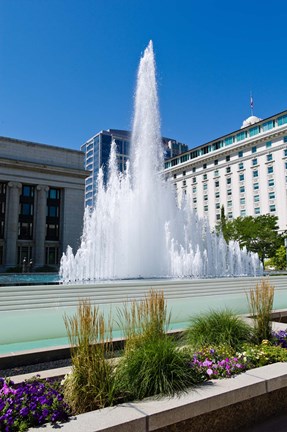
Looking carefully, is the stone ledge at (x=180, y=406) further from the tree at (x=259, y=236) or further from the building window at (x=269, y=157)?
the building window at (x=269, y=157)

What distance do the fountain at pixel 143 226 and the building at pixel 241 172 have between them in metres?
36.0

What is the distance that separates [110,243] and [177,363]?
1924 centimetres

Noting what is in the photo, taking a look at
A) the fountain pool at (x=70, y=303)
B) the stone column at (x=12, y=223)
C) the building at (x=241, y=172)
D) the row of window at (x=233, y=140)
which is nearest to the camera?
the fountain pool at (x=70, y=303)

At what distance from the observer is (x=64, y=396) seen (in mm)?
3291

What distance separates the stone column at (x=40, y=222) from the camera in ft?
146

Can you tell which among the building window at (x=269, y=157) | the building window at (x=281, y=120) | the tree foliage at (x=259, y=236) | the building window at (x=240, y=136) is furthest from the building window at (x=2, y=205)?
the building window at (x=281, y=120)

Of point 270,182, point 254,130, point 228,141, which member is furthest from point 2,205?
point 254,130

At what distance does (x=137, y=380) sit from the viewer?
347cm

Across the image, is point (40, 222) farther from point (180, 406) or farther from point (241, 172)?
point (180, 406)

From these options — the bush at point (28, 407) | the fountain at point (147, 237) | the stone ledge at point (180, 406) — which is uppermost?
the fountain at point (147, 237)

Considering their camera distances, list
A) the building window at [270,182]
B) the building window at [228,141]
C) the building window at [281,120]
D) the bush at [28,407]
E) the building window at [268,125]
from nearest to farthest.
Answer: the bush at [28,407] < the building window at [281,120] < the building window at [270,182] < the building window at [268,125] < the building window at [228,141]

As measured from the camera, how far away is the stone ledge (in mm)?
2777

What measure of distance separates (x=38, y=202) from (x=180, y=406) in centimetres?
4509

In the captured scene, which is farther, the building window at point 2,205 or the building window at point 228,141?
the building window at point 228,141
